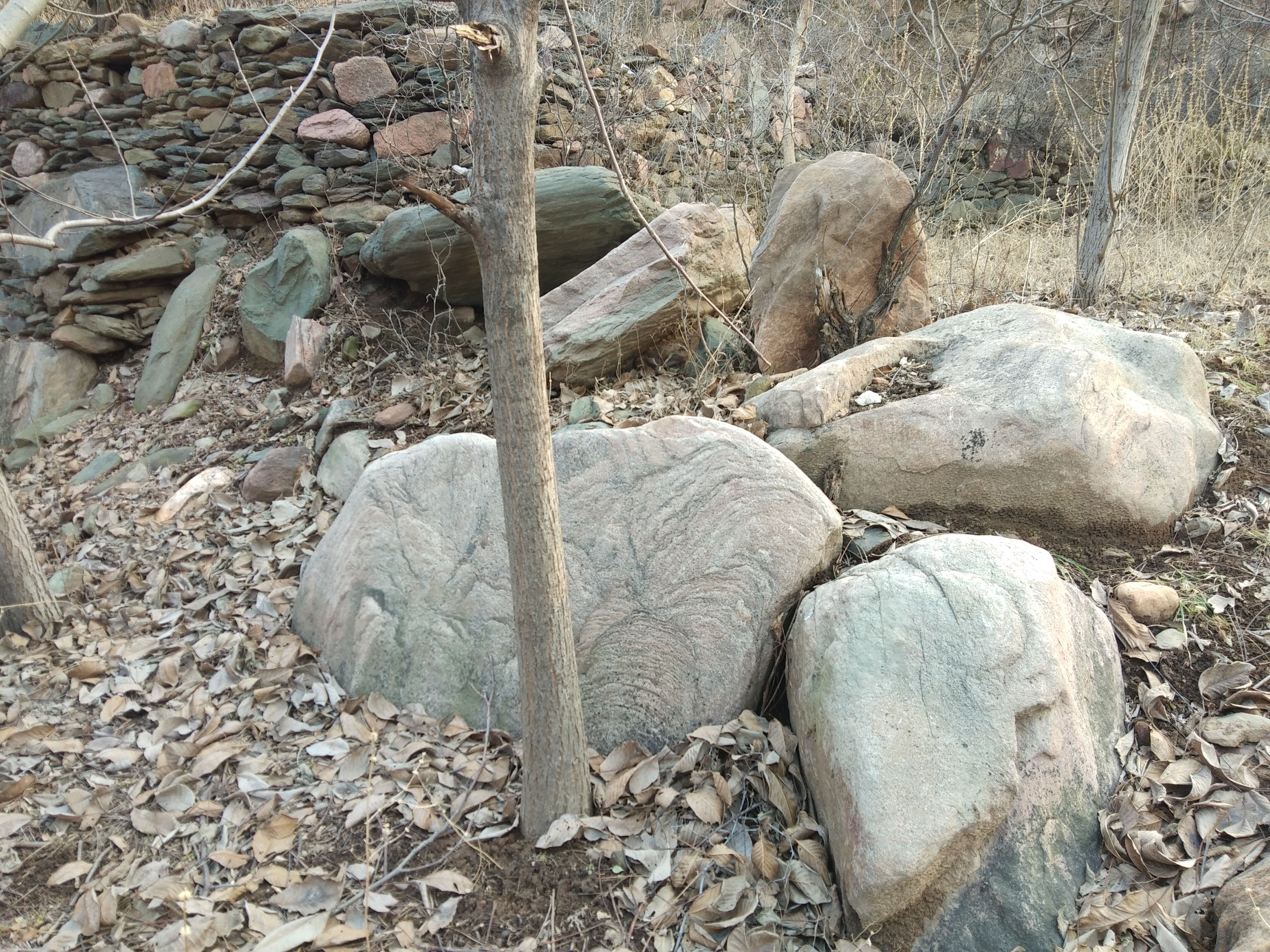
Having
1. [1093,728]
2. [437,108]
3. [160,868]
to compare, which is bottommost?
[160,868]

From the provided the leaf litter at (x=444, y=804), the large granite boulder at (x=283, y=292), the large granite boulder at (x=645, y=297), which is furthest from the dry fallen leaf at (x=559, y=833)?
the large granite boulder at (x=283, y=292)

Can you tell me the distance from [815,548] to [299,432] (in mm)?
3264

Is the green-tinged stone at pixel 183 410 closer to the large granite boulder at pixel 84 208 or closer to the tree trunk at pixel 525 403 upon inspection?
the large granite boulder at pixel 84 208

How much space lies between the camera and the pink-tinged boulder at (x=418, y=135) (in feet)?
20.5

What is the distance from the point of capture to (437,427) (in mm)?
4445

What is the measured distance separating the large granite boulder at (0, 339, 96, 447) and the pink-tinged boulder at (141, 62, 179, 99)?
214cm

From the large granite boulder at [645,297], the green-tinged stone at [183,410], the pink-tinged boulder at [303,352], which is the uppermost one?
the large granite boulder at [645,297]

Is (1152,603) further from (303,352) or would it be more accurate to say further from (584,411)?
(303,352)

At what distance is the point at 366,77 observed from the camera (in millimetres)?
6289

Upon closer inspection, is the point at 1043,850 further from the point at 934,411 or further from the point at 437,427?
the point at 437,427

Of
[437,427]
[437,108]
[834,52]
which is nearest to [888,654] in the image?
[437,427]

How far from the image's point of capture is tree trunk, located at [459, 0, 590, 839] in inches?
76.0

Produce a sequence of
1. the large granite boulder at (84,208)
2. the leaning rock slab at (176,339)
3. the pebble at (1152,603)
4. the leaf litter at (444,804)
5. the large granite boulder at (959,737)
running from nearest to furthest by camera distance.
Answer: the large granite boulder at (959,737) → the leaf litter at (444,804) → the pebble at (1152,603) → the leaning rock slab at (176,339) → the large granite boulder at (84,208)

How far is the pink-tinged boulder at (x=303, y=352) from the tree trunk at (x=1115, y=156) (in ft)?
14.8
